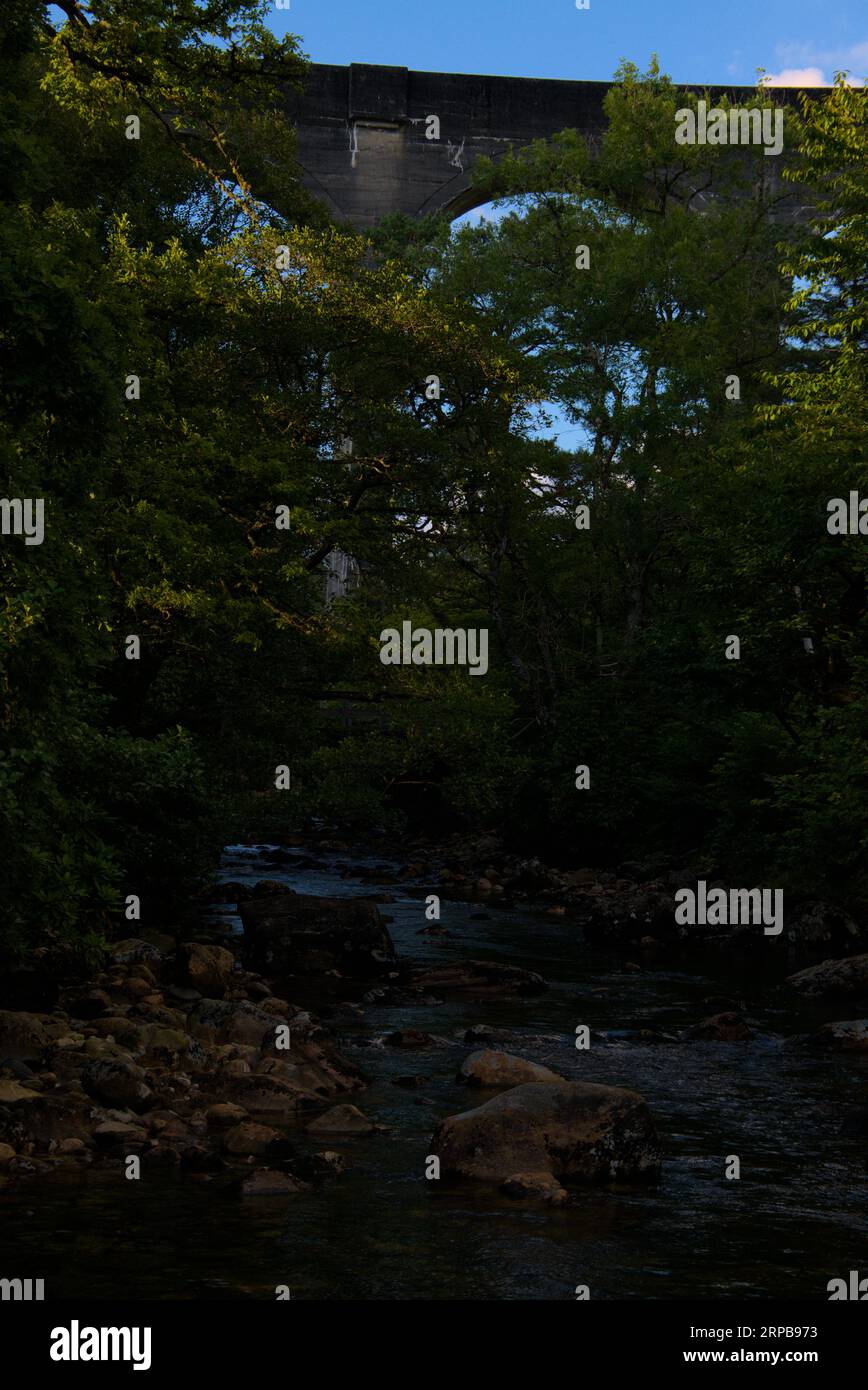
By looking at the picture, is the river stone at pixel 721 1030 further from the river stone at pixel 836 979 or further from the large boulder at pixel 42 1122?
the large boulder at pixel 42 1122

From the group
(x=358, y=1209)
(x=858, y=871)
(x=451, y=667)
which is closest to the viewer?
(x=358, y=1209)

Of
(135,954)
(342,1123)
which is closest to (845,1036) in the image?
(342,1123)

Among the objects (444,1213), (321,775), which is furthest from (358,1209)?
(321,775)

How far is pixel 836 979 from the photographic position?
20859 mm

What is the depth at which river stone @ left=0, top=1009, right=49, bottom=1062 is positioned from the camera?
13545mm

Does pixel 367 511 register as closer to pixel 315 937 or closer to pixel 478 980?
pixel 315 937

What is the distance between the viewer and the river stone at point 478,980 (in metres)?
20.2

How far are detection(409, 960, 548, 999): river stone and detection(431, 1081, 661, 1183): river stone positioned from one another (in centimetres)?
799

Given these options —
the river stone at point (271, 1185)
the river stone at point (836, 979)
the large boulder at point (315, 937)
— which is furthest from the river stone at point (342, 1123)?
the river stone at point (836, 979)

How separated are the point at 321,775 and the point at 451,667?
348 centimetres

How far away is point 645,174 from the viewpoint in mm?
48781

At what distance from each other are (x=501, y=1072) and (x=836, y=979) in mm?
8362

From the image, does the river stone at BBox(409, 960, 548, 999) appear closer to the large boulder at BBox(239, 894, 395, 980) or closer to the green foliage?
the large boulder at BBox(239, 894, 395, 980)

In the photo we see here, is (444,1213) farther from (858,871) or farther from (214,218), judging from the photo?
(214,218)
